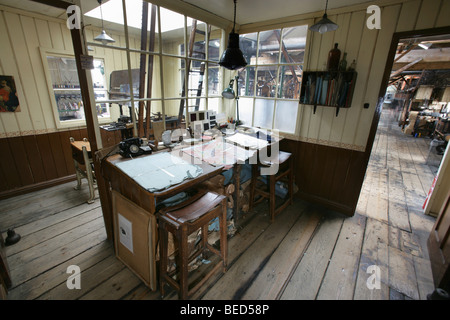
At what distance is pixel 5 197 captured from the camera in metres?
3.00

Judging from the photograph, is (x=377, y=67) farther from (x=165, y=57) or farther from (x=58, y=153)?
(x=58, y=153)

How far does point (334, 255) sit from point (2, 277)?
2.90 metres

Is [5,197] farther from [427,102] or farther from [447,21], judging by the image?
[427,102]

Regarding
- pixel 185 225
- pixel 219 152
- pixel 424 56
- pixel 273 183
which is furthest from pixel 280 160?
pixel 424 56

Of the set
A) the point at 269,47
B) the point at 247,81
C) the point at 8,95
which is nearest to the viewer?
the point at 8,95

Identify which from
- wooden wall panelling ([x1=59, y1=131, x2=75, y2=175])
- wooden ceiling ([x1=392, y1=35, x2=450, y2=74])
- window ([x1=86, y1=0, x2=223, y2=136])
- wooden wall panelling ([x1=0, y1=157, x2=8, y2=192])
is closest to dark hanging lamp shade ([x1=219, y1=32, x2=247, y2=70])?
window ([x1=86, y1=0, x2=223, y2=136])

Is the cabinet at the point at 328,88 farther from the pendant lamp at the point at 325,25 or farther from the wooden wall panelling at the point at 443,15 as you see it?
the wooden wall panelling at the point at 443,15

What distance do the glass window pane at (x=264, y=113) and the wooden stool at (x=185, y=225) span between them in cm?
190

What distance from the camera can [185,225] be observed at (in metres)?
1.39

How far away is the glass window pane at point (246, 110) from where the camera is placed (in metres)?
3.37

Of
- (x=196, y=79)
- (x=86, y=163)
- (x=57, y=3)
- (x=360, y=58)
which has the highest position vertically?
(x=57, y=3)

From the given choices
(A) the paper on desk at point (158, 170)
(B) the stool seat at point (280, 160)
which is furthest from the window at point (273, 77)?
(A) the paper on desk at point (158, 170)

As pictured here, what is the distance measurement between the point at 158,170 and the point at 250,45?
2507 millimetres
